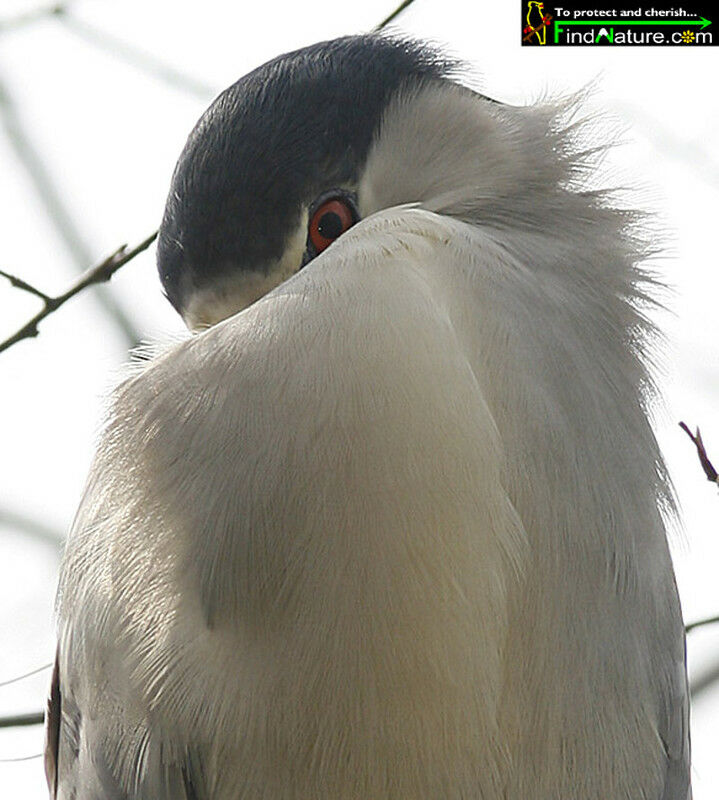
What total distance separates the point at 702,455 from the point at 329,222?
0.54m

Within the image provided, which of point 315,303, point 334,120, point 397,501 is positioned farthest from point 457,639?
point 334,120

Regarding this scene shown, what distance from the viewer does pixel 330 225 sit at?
4.94ft

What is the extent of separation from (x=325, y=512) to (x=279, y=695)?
0.60 feet

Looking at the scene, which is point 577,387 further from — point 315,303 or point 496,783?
point 496,783

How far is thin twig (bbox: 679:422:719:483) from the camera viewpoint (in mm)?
1429

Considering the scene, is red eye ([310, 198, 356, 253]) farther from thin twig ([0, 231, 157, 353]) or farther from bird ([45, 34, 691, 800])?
thin twig ([0, 231, 157, 353])

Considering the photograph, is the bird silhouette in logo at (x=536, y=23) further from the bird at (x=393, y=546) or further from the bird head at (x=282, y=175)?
the bird at (x=393, y=546)

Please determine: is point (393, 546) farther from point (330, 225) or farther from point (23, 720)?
point (23, 720)

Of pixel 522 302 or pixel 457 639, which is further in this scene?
pixel 522 302

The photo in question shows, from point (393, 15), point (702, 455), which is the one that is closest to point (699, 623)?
point (702, 455)

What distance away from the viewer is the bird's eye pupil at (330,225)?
1.49m

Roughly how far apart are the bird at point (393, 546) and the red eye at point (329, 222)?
124 millimetres

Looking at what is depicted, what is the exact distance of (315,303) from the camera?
3.96 feet

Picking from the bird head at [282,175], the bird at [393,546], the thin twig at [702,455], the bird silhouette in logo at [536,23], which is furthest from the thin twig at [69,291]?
the bird silhouette in logo at [536,23]
